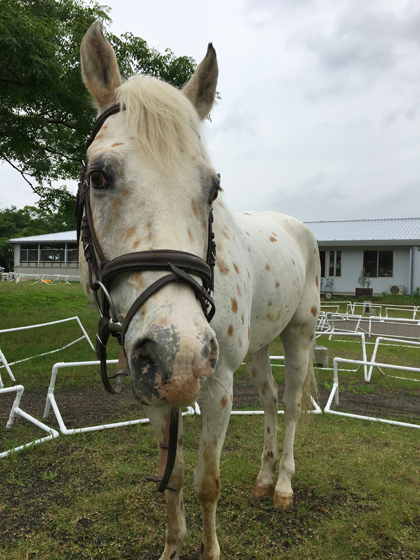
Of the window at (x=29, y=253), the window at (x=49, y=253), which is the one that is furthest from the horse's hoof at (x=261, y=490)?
the window at (x=29, y=253)

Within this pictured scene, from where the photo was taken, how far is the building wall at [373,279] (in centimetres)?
2198

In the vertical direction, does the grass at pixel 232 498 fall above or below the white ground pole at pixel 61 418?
below

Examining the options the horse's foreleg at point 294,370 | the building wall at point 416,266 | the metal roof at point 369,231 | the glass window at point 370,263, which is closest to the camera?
the horse's foreleg at point 294,370

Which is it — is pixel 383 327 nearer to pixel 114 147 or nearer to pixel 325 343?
pixel 325 343

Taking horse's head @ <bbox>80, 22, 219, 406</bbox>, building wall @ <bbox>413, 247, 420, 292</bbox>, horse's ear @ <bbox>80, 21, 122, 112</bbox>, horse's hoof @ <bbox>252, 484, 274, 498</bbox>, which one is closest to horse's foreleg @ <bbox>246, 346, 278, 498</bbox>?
horse's hoof @ <bbox>252, 484, 274, 498</bbox>

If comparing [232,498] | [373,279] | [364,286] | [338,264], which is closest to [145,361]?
[232,498]

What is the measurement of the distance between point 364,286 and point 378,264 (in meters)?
1.87

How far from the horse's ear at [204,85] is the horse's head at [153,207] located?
0.28m

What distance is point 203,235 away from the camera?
59.6 inches

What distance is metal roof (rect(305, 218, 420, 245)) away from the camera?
22.4 m

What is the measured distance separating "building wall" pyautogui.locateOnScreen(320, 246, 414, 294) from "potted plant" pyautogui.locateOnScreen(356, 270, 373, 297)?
216 mm

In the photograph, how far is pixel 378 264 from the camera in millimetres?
23141

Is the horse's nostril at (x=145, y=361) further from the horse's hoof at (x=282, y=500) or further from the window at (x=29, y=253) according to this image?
the window at (x=29, y=253)

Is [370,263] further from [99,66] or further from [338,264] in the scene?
[99,66]
